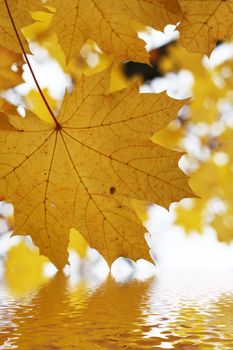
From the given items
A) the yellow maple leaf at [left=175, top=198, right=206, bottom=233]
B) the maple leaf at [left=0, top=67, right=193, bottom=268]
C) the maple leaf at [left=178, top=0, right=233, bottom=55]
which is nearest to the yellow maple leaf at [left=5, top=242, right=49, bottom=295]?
the yellow maple leaf at [left=175, top=198, right=206, bottom=233]

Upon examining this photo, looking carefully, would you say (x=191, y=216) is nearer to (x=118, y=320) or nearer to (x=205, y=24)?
(x=205, y=24)

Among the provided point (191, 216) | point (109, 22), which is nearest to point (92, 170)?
point (109, 22)

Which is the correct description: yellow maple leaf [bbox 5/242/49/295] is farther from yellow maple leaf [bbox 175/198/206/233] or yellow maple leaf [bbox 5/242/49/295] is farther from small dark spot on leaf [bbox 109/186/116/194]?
small dark spot on leaf [bbox 109/186/116/194]

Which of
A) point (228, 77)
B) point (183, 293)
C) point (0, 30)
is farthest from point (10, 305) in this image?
point (228, 77)

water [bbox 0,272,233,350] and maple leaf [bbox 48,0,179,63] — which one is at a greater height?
maple leaf [bbox 48,0,179,63]

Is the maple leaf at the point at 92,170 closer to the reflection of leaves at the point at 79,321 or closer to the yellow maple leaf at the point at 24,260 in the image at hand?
the reflection of leaves at the point at 79,321

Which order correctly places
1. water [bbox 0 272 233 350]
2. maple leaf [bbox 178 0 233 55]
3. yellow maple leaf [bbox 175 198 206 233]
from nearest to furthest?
1. water [bbox 0 272 233 350]
2. maple leaf [bbox 178 0 233 55]
3. yellow maple leaf [bbox 175 198 206 233]

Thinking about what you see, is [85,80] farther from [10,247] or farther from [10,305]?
[10,247]
